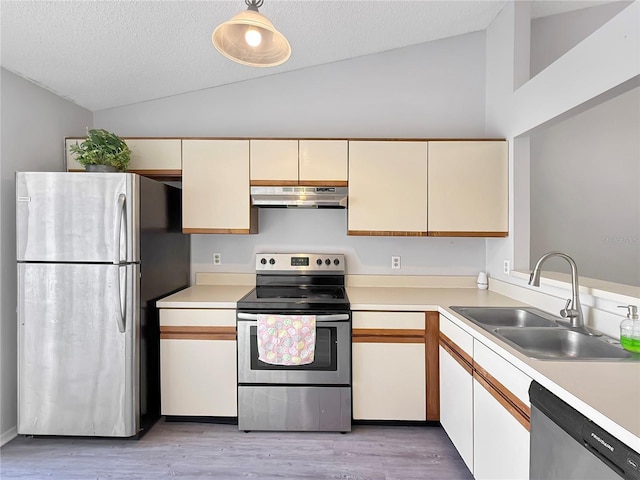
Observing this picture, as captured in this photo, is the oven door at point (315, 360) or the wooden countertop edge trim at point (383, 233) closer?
the oven door at point (315, 360)

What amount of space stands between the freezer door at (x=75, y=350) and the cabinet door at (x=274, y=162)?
1073 mm

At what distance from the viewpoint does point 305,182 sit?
261 centimetres

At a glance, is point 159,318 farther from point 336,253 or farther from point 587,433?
point 587,433

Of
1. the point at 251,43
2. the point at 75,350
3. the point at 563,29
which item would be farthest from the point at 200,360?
the point at 563,29

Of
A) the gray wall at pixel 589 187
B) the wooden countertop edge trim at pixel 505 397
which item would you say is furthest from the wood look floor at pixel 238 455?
the gray wall at pixel 589 187

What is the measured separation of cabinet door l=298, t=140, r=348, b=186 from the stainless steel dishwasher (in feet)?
5.93

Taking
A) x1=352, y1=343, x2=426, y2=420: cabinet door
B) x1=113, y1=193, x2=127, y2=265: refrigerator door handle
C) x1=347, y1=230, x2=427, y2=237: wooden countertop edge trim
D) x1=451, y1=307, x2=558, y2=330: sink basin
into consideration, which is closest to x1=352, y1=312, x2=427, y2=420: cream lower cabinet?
x1=352, y1=343, x2=426, y2=420: cabinet door

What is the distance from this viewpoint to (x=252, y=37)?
4.92ft

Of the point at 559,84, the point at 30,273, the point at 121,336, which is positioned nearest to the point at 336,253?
the point at 121,336

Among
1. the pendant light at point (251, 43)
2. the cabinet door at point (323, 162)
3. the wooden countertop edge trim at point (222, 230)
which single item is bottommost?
the wooden countertop edge trim at point (222, 230)

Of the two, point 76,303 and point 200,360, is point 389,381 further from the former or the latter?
point 76,303

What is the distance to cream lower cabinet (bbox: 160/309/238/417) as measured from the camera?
237 centimetres

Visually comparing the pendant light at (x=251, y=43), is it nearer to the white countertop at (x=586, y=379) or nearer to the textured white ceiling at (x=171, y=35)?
the textured white ceiling at (x=171, y=35)

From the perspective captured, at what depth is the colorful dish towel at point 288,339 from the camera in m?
2.26
